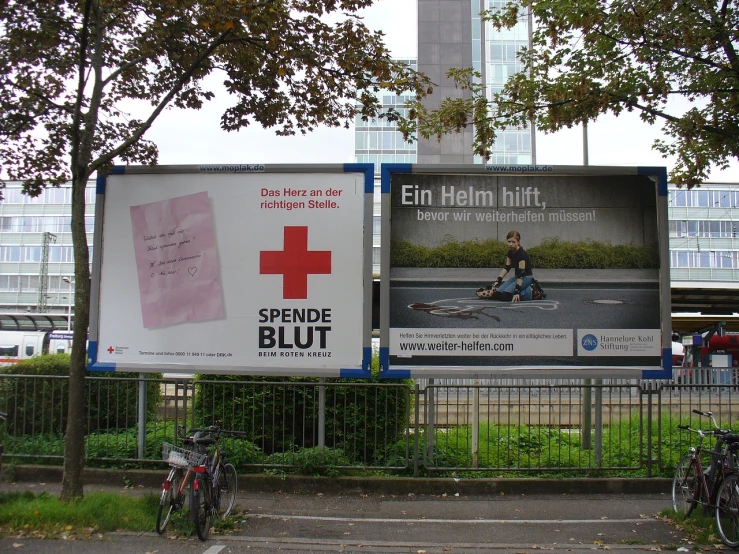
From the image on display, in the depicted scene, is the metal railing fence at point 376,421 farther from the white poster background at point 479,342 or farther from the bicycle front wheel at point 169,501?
the bicycle front wheel at point 169,501

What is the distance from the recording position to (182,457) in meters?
6.44

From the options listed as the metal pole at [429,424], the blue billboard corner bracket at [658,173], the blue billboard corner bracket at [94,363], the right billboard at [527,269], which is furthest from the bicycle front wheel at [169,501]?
the blue billboard corner bracket at [658,173]

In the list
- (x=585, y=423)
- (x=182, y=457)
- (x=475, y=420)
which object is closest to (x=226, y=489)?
(x=182, y=457)

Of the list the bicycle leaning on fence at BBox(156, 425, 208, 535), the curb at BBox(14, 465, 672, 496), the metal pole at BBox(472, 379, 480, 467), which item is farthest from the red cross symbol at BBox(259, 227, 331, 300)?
the bicycle leaning on fence at BBox(156, 425, 208, 535)

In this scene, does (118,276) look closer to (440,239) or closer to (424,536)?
(440,239)

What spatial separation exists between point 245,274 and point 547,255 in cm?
392

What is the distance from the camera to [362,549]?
636 centimetres

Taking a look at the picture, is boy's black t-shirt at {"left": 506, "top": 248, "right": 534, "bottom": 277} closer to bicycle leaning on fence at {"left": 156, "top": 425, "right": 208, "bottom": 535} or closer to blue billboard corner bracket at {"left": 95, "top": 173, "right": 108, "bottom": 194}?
bicycle leaning on fence at {"left": 156, "top": 425, "right": 208, "bottom": 535}

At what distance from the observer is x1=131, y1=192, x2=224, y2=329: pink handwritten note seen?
8789 mm

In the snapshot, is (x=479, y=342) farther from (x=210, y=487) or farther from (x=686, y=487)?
(x=210, y=487)

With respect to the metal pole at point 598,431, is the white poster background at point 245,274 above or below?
above

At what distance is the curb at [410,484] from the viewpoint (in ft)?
27.5

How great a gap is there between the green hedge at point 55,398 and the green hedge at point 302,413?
3.57ft

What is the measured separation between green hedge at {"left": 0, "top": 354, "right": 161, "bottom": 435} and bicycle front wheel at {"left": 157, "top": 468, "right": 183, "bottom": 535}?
108 inches
